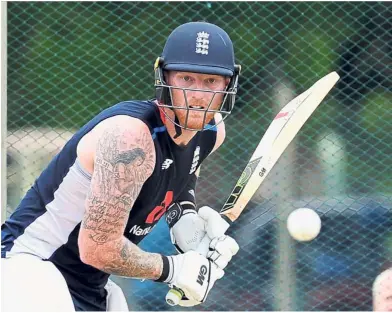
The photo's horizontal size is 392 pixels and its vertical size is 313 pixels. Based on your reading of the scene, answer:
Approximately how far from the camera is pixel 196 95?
3201 mm

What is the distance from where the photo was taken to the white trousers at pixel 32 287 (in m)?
3.20

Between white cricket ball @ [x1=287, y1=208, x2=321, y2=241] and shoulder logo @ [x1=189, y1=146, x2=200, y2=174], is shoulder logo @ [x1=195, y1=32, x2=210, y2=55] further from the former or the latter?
white cricket ball @ [x1=287, y1=208, x2=321, y2=241]

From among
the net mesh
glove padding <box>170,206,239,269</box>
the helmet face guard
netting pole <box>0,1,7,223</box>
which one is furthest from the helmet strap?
the net mesh

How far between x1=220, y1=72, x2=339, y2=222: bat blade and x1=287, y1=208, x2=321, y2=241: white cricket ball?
1614 mm

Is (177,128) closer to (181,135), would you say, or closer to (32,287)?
(181,135)

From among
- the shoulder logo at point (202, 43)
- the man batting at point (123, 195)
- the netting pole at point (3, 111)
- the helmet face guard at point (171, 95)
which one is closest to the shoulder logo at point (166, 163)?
the man batting at point (123, 195)

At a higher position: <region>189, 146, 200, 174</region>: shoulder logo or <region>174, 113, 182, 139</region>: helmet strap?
<region>174, 113, 182, 139</region>: helmet strap

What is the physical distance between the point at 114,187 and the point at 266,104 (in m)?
2.93

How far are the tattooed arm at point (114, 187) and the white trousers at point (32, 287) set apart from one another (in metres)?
0.19

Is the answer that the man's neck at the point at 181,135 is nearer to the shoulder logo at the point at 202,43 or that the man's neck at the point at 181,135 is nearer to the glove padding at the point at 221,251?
the shoulder logo at the point at 202,43


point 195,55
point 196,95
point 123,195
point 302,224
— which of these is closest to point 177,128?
point 196,95

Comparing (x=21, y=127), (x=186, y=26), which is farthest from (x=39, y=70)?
(x=186, y=26)

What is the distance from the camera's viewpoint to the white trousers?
320cm

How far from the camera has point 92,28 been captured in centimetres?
595
